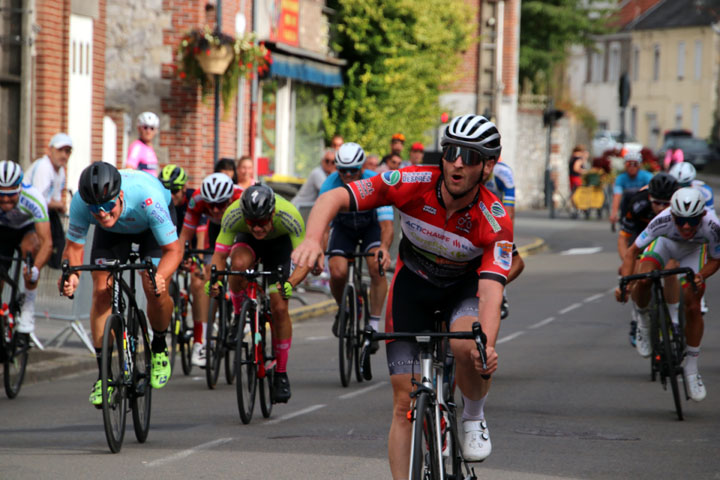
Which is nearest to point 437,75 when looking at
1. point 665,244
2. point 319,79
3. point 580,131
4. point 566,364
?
point 319,79

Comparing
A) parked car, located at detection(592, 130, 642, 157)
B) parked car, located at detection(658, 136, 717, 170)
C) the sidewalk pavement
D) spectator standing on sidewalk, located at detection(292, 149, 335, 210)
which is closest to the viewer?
the sidewalk pavement

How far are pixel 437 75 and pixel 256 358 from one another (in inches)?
922

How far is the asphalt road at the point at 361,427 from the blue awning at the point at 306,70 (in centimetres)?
1205

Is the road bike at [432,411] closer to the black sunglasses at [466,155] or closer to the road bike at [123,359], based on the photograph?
the black sunglasses at [466,155]

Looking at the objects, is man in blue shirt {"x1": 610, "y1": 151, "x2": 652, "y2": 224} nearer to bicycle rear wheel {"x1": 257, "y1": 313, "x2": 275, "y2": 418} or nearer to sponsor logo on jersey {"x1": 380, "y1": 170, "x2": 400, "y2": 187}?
bicycle rear wheel {"x1": 257, "y1": 313, "x2": 275, "y2": 418}

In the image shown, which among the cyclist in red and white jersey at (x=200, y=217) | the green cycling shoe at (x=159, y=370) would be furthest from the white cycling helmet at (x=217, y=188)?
the green cycling shoe at (x=159, y=370)

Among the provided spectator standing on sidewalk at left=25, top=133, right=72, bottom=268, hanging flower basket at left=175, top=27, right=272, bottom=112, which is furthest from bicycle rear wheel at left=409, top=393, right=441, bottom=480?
hanging flower basket at left=175, top=27, right=272, bottom=112

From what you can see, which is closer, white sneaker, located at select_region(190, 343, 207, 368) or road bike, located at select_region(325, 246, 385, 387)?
road bike, located at select_region(325, 246, 385, 387)

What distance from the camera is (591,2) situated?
2069 inches

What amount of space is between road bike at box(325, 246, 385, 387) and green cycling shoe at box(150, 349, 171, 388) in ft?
8.33

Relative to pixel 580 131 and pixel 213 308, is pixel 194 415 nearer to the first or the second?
pixel 213 308

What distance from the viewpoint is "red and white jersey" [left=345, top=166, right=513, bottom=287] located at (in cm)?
643

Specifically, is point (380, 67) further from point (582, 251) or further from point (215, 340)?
point (215, 340)

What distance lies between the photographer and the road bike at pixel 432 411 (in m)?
5.90
